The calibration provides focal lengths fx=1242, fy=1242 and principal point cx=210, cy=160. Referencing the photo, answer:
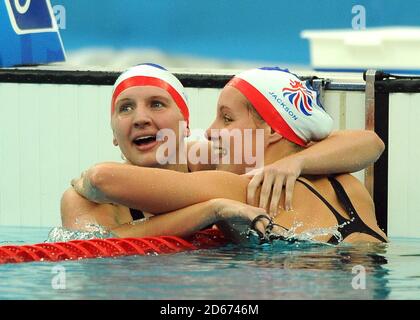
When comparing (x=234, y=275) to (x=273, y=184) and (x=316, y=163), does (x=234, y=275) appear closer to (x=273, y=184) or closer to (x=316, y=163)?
(x=273, y=184)

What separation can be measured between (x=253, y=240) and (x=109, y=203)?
64 centimetres

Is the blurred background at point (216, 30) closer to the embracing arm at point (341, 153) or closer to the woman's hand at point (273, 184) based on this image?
the embracing arm at point (341, 153)

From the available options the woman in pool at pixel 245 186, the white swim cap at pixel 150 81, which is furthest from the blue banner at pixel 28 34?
the woman in pool at pixel 245 186

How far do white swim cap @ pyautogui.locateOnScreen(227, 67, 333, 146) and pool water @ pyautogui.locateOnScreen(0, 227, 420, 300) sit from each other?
458 millimetres

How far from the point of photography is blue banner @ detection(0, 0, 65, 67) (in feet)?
19.6

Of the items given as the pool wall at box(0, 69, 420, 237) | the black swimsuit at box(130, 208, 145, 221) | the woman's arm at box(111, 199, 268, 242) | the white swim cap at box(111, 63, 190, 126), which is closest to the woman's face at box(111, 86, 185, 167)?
the white swim cap at box(111, 63, 190, 126)

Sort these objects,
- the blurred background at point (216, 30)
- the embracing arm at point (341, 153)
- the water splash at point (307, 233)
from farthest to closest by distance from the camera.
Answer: the blurred background at point (216, 30) → the embracing arm at point (341, 153) → the water splash at point (307, 233)

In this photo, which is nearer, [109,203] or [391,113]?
[109,203]

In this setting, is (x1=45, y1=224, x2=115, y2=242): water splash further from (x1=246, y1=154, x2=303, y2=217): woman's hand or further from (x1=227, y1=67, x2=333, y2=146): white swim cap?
(x1=227, y1=67, x2=333, y2=146): white swim cap

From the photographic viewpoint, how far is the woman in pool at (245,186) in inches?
164

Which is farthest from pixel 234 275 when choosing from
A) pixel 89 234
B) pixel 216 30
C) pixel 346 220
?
pixel 216 30

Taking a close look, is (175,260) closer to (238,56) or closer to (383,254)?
(383,254)

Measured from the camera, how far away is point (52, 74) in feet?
19.2

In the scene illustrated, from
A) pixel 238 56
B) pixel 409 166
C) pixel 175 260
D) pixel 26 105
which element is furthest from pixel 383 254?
pixel 238 56
